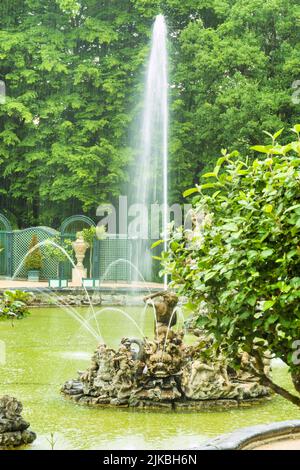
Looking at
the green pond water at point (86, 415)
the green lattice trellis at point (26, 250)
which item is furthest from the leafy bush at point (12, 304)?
the green lattice trellis at point (26, 250)

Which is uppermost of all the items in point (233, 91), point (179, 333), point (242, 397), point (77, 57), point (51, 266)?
point (77, 57)

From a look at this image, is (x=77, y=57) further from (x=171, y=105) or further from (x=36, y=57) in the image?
(x=171, y=105)

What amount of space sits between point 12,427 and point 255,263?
4.36 m

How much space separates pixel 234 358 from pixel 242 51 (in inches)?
995

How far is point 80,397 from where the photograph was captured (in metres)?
11.7

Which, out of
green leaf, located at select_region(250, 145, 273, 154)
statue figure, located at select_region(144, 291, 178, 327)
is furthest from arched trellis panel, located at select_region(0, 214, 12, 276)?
green leaf, located at select_region(250, 145, 273, 154)

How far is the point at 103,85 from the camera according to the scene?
33125 mm

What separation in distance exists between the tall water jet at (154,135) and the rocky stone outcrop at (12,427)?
22823mm

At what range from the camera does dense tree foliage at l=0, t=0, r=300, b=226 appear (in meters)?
31.5

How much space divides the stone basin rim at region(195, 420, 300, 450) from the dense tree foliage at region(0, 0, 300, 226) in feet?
76.0

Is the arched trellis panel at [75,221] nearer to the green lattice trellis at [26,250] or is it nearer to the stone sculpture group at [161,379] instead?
the green lattice trellis at [26,250]

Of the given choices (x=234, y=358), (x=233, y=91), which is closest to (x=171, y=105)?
(x=233, y=91)

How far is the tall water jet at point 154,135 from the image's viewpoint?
3266 cm
